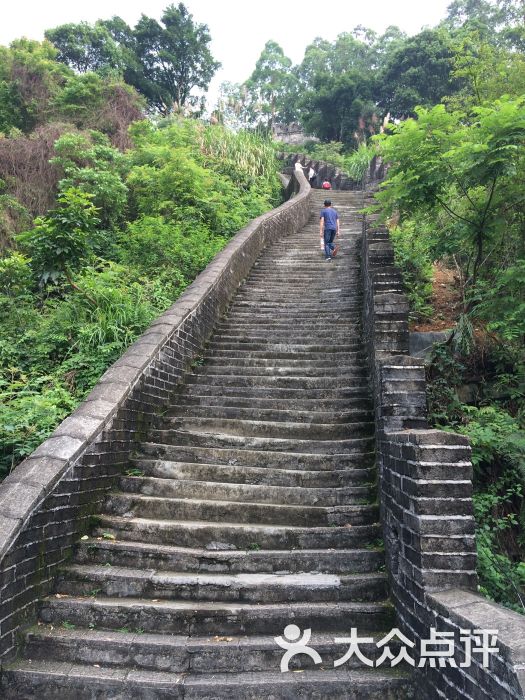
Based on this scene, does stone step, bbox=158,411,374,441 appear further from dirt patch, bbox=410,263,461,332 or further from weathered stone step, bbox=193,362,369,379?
dirt patch, bbox=410,263,461,332

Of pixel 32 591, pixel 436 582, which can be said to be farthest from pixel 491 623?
pixel 32 591

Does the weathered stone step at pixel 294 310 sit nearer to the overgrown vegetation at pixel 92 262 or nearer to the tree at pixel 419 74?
the overgrown vegetation at pixel 92 262

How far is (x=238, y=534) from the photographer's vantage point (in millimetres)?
3635

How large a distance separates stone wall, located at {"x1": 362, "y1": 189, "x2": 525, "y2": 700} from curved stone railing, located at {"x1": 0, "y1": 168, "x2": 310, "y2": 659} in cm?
228

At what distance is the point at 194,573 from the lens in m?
3.39

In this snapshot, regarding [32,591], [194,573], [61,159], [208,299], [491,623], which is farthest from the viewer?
[61,159]

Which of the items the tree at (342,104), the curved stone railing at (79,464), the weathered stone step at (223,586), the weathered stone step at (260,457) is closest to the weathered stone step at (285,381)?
the curved stone railing at (79,464)

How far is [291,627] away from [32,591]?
66.6 inches

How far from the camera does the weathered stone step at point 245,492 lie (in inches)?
153

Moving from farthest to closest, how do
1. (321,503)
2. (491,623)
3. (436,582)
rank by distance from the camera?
(321,503), (436,582), (491,623)

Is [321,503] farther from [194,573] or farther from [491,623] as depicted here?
[491,623]

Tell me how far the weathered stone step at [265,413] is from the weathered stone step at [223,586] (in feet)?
5.70

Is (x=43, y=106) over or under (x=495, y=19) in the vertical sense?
under

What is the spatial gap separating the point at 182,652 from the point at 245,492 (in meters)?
1.36
